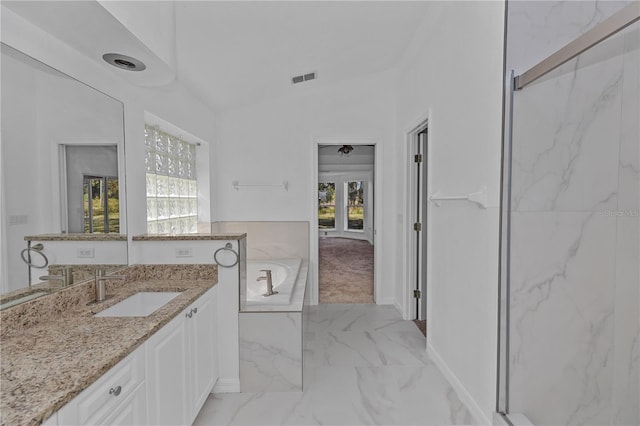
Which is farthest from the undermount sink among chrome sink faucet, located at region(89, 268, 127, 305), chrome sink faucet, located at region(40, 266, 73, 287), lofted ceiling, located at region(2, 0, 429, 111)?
lofted ceiling, located at region(2, 0, 429, 111)

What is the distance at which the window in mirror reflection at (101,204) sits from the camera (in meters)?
1.74

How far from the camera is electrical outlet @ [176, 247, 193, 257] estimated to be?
220 cm

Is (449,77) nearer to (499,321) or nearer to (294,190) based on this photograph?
(499,321)

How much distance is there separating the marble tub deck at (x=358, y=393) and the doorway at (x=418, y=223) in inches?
17.2

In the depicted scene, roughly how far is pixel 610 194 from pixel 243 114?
356 cm

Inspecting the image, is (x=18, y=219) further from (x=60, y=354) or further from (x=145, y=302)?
(x=145, y=302)

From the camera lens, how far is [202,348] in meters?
1.96

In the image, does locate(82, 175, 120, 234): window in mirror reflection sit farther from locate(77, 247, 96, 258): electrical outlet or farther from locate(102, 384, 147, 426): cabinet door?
locate(102, 384, 147, 426): cabinet door

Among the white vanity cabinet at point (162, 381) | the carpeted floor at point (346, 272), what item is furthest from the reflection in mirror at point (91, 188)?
the carpeted floor at point (346, 272)

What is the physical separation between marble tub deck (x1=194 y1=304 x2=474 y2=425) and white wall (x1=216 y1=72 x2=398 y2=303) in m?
1.09

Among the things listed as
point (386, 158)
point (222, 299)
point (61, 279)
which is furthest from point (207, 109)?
point (61, 279)

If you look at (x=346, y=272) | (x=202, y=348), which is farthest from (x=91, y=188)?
(x=346, y=272)

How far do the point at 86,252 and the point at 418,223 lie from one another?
286 cm

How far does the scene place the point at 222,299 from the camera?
221 cm
